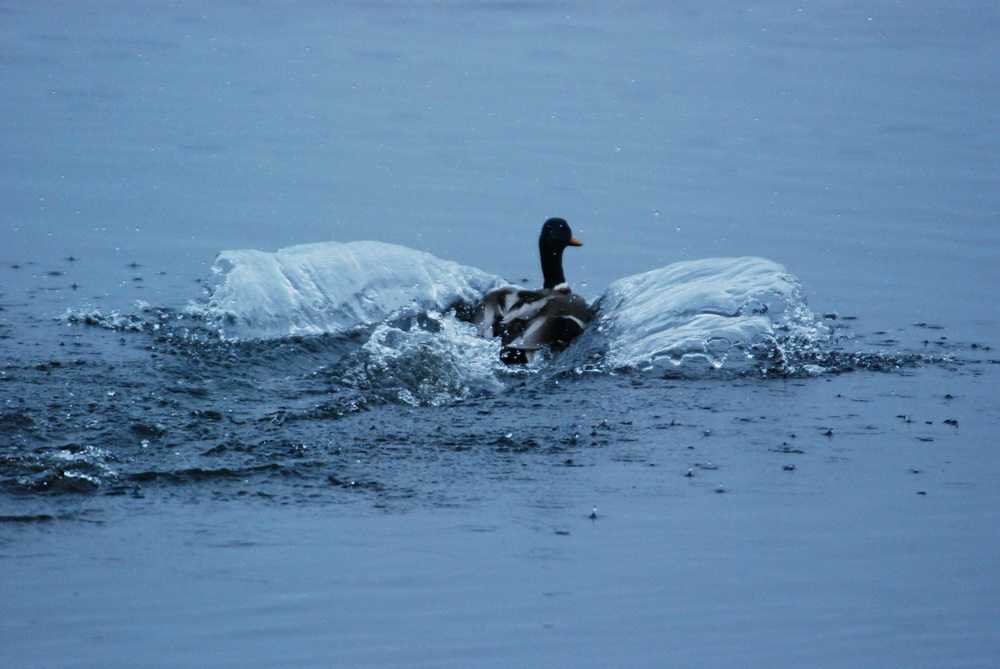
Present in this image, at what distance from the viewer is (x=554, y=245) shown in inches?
404

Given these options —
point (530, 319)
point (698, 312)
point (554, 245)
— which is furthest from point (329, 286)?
point (698, 312)

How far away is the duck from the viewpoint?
8914 millimetres

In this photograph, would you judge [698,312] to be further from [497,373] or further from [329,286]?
[329,286]

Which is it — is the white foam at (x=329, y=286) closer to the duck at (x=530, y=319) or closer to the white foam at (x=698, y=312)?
the duck at (x=530, y=319)

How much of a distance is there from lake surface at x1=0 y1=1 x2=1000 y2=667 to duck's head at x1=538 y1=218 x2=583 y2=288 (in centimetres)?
27

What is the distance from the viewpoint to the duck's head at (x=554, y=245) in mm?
10242

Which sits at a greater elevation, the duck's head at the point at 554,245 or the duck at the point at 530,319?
the duck's head at the point at 554,245

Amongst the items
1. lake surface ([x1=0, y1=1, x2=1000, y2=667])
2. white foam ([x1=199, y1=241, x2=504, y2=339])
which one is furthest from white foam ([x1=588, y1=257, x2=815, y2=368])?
white foam ([x1=199, y1=241, x2=504, y2=339])

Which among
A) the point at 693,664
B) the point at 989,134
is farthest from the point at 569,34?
the point at 693,664

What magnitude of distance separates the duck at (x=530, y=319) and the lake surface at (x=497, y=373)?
Answer: 0.14 metres

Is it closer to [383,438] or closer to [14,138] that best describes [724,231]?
[383,438]

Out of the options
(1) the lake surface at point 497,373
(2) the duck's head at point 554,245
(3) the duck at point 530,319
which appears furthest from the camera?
(2) the duck's head at point 554,245

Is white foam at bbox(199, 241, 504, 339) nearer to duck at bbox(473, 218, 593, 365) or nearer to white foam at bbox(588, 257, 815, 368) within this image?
duck at bbox(473, 218, 593, 365)

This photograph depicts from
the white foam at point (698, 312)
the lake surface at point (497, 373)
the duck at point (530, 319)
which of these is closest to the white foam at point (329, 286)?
the lake surface at point (497, 373)
